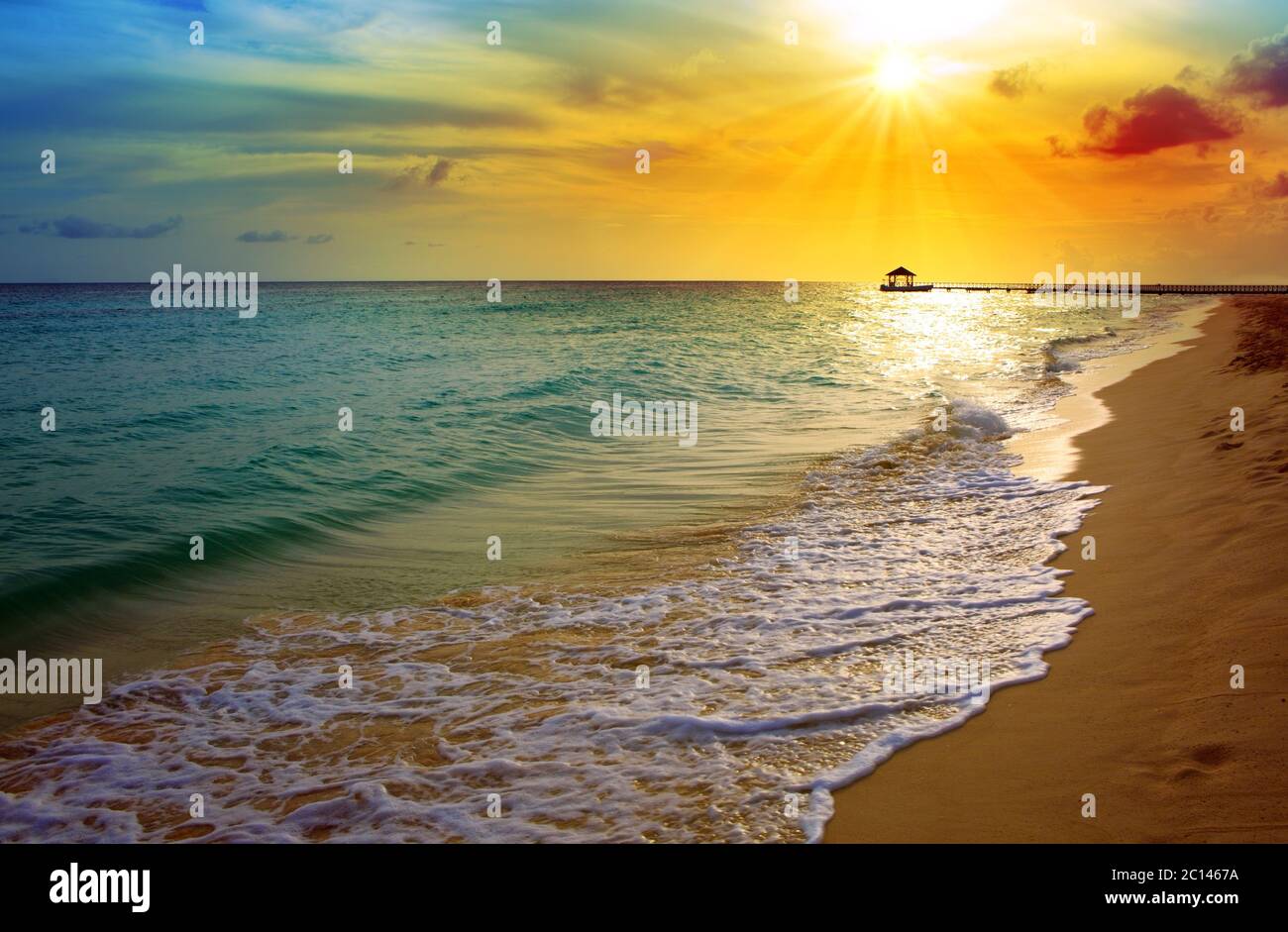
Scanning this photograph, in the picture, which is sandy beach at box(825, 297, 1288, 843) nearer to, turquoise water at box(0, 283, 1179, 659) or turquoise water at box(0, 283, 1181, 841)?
turquoise water at box(0, 283, 1181, 841)

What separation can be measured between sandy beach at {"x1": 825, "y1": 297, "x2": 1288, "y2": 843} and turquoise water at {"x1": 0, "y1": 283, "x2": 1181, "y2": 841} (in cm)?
29

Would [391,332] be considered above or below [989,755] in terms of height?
above

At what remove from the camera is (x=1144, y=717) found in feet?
16.3

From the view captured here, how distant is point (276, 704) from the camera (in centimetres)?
597

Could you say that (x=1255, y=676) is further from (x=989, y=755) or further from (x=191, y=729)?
(x=191, y=729)

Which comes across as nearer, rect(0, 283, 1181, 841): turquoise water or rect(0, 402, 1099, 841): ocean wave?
rect(0, 402, 1099, 841): ocean wave

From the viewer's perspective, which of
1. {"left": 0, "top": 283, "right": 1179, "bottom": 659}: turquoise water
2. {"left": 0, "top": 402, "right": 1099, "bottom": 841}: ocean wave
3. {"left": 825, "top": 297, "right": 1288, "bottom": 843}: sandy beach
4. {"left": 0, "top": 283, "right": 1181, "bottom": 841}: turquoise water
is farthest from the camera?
{"left": 0, "top": 283, "right": 1179, "bottom": 659}: turquoise water

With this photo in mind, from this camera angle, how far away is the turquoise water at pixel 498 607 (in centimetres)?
477

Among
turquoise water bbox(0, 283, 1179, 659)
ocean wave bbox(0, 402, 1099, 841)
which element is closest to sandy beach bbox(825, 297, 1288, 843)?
ocean wave bbox(0, 402, 1099, 841)

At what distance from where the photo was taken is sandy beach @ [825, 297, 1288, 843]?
409 centimetres

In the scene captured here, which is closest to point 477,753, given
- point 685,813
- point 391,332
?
point 685,813

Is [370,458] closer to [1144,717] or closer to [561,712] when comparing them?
[561,712]

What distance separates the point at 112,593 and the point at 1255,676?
9.78 meters
